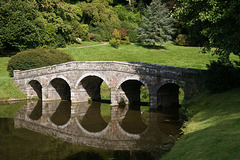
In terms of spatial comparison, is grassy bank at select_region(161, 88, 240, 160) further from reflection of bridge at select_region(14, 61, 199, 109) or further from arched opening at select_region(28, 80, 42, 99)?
arched opening at select_region(28, 80, 42, 99)

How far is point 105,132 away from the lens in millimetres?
17656

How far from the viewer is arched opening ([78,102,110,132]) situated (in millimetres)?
18845

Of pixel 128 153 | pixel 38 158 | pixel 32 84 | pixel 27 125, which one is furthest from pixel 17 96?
pixel 128 153

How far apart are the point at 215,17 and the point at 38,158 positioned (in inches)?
534

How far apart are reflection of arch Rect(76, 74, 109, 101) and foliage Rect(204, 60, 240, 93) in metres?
15.8

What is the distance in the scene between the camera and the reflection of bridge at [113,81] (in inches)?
849

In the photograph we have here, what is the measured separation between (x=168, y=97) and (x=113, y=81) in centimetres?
633

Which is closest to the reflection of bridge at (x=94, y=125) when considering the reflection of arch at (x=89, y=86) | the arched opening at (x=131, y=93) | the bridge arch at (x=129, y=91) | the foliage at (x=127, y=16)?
the bridge arch at (x=129, y=91)

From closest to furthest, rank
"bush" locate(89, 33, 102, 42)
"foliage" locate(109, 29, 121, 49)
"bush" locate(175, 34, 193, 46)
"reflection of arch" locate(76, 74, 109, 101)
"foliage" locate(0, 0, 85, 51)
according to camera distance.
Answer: "reflection of arch" locate(76, 74, 109, 101), "foliage" locate(0, 0, 85, 51), "foliage" locate(109, 29, 121, 49), "bush" locate(175, 34, 193, 46), "bush" locate(89, 33, 102, 42)

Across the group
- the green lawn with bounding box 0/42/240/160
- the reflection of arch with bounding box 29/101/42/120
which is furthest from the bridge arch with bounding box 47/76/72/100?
the green lawn with bounding box 0/42/240/160

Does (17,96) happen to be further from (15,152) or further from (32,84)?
(15,152)

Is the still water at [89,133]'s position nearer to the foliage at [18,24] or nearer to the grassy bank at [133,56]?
the grassy bank at [133,56]

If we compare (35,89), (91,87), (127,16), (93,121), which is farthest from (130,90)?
(127,16)

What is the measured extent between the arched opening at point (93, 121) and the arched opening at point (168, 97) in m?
6.35
